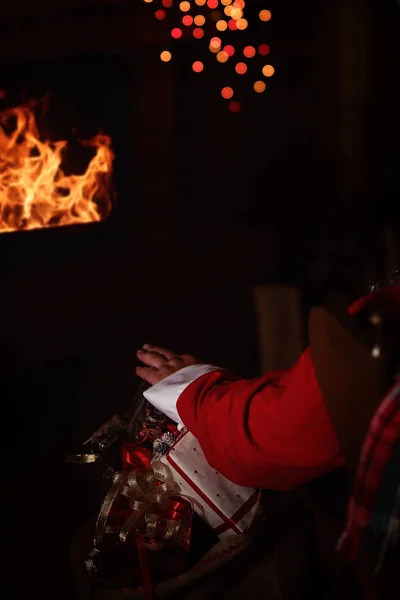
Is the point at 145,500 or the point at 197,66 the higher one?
the point at 197,66

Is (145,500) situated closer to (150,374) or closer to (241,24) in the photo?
(150,374)

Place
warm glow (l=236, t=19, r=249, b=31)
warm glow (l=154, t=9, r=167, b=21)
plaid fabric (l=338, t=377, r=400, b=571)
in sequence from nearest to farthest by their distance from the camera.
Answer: plaid fabric (l=338, t=377, r=400, b=571)
warm glow (l=154, t=9, r=167, b=21)
warm glow (l=236, t=19, r=249, b=31)

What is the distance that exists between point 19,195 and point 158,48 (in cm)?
81

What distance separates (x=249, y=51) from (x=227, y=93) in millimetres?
200

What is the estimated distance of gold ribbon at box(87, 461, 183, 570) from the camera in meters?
1.15

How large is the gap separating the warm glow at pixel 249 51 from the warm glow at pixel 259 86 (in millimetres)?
116

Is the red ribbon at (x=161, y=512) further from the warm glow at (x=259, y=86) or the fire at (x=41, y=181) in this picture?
the warm glow at (x=259, y=86)

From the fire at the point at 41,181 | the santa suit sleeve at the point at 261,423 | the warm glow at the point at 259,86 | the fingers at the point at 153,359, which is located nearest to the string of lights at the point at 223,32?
the warm glow at the point at 259,86

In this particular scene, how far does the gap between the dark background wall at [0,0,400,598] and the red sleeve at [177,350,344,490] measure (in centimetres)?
98

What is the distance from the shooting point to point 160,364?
130cm

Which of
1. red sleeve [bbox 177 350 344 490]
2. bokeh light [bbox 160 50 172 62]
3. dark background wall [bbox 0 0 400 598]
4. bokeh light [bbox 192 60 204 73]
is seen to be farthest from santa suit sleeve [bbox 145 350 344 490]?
bokeh light [bbox 192 60 204 73]

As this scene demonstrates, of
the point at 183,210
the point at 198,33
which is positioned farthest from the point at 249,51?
the point at 183,210

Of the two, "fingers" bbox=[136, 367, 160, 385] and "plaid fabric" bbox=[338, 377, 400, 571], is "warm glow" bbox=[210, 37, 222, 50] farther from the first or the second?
"plaid fabric" bbox=[338, 377, 400, 571]

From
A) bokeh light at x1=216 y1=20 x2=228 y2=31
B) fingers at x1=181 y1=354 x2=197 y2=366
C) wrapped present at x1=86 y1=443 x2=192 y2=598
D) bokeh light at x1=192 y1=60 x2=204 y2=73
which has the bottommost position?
wrapped present at x1=86 y1=443 x2=192 y2=598
